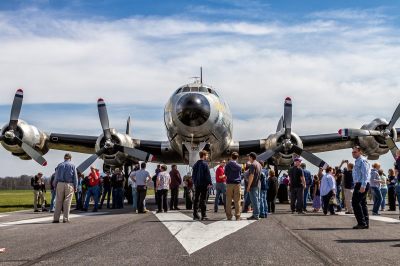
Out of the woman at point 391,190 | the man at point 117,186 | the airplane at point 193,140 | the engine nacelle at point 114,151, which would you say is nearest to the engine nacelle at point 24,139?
the airplane at point 193,140

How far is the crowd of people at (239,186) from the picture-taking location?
40.0 feet

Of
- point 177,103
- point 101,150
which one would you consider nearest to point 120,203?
point 101,150

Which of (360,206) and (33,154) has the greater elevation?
(33,154)

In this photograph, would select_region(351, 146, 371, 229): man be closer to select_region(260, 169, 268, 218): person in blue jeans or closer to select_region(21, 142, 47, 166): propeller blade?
select_region(260, 169, 268, 218): person in blue jeans

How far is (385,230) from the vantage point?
10461 millimetres

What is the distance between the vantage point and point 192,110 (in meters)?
19.3

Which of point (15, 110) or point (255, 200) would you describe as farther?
point (15, 110)

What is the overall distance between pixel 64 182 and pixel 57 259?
7094 millimetres

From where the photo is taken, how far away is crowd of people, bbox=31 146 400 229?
12.2m

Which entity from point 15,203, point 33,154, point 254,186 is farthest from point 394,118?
point 15,203

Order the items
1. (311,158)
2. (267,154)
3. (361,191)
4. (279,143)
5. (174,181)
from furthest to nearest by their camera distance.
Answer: (279,143) < (311,158) < (267,154) < (174,181) < (361,191)

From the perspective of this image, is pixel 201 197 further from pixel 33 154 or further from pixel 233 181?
pixel 33 154

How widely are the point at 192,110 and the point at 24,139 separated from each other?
30.9ft

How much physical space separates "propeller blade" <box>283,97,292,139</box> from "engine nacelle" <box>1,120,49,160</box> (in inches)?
495
